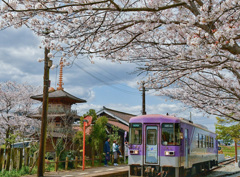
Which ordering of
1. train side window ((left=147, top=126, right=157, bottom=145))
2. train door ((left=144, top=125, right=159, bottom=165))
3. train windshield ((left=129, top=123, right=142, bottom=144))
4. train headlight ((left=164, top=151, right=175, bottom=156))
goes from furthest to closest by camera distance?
train windshield ((left=129, top=123, right=142, bottom=144))
train side window ((left=147, top=126, right=157, bottom=145))
train door ((left=144, top=125, right=159, bottom=165))
train headlight ((left=164, top=151, right=175, bottom=156))

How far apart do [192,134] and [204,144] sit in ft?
10.1

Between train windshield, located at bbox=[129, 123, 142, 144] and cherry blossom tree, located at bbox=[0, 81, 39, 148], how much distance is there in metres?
14.4

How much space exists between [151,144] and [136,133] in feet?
2.33

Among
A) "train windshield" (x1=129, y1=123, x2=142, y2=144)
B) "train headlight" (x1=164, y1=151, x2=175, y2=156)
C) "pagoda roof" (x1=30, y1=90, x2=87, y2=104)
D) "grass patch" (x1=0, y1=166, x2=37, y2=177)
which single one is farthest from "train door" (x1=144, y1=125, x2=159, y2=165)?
"pagoda roof" (x1=30, y1=90, x2=87, y2=104)

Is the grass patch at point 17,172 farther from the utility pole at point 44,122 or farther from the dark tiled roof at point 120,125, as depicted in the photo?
the dark tiled roof at point 120,125

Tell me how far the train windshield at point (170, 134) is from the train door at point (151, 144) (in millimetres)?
306

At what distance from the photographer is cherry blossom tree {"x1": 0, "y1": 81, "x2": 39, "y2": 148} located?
2358cm

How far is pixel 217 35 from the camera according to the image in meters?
4.80

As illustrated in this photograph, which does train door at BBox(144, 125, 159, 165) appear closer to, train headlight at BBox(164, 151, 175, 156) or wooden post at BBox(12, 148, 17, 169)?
train headlight at BBox(164, 151, 175, 156)

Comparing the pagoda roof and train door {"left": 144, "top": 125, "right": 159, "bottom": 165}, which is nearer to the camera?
train door {"left": 144, "top": 125, "right": 159, "bottom": 165}

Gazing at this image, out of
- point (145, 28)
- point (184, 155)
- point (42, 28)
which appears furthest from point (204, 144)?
point (42, 28)

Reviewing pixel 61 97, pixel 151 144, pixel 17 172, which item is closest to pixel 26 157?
pixel 17 172

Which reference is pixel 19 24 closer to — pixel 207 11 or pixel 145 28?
pixel 145 28

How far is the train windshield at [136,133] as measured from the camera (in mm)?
10843
